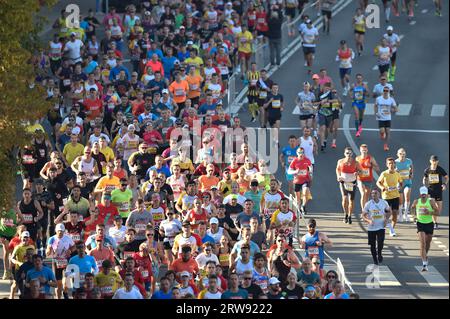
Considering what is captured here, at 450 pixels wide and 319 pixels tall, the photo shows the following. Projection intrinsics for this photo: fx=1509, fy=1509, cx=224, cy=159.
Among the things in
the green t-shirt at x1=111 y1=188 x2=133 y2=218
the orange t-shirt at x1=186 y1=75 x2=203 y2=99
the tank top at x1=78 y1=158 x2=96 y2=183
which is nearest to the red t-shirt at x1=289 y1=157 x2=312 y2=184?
the tank top at x1=78 y1=158 x2=96 y2=183

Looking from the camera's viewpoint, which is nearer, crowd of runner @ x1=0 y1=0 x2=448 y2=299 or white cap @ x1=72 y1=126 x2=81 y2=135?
crowd of runner @ x1=0 y1=0 x2=448 y2=299

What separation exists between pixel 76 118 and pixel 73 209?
663 centimetres

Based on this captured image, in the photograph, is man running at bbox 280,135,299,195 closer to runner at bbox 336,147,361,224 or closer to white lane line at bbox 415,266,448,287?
runner at bbox 336,147,361,224

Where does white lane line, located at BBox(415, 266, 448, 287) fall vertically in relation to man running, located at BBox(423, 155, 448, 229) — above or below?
below

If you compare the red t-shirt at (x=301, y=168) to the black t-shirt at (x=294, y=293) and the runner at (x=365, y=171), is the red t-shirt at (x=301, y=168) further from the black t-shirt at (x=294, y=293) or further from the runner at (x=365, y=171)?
the black t-shirt at (x=294, y=293)

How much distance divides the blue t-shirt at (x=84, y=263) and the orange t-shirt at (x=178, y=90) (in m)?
12.2

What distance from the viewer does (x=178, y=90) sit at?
34938mm

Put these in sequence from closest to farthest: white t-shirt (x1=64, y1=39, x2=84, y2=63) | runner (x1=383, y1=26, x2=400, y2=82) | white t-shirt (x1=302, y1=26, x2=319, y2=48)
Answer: white t-shirt (x1=64, y1=39, x2=84, y2=63)
runner (x1=383, y1=26, x2=400, y2=82)
white t-shirt (x1=302, y1=26, x2=319, y2=48)

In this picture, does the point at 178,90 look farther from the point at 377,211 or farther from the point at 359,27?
the point at 359,27

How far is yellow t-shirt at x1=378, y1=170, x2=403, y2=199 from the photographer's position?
28.4 meters

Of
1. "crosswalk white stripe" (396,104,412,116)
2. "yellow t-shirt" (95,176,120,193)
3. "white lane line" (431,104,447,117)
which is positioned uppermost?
"yellow t-shirt" (95,176,120,193)

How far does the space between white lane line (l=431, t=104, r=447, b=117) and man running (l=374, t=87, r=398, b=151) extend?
4.78m

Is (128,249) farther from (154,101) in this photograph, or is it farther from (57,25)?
(57,25)

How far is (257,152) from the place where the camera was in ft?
110
